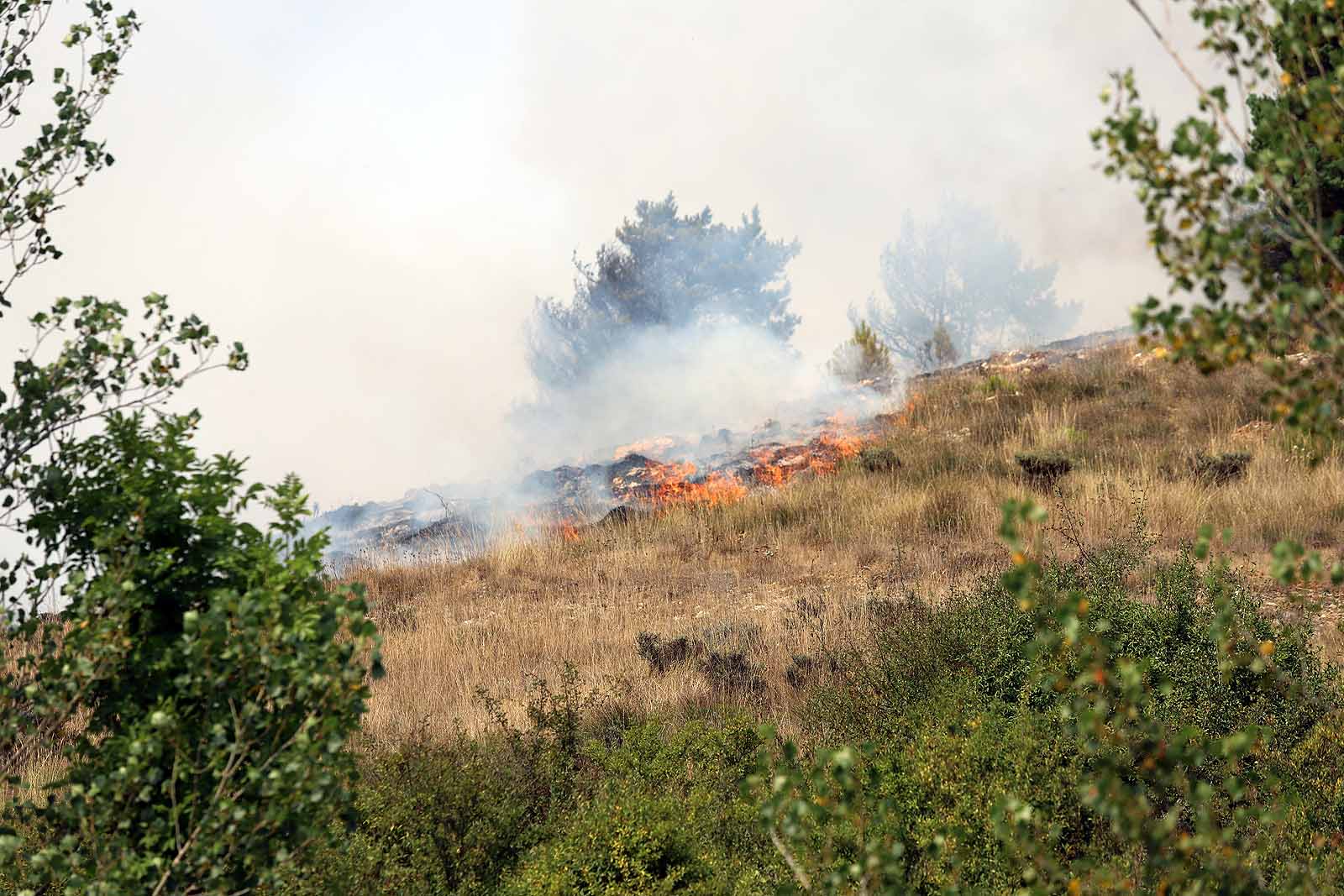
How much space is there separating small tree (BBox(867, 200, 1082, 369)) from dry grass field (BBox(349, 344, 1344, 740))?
27.6 meters

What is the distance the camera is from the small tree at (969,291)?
4362cm

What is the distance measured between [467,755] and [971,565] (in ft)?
18.4

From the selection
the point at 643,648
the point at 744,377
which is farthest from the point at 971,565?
the point at 744,377

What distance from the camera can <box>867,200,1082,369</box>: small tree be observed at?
43.6 meters

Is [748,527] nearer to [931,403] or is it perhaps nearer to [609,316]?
[931,403]

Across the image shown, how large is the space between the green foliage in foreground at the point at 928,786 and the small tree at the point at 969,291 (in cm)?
3857

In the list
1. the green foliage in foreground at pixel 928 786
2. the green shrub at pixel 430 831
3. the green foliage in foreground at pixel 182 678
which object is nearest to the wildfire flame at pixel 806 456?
the green foliage in foreground at pixel 928 786

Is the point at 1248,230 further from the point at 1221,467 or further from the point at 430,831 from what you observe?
the point at 1221,467

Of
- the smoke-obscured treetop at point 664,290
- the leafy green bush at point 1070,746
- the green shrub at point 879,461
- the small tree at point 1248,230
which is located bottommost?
the leafy green bush at point 1070,746

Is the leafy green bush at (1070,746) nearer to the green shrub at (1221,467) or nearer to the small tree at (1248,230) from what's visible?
the small tree at (1248,230)

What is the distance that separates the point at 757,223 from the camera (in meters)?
33.2

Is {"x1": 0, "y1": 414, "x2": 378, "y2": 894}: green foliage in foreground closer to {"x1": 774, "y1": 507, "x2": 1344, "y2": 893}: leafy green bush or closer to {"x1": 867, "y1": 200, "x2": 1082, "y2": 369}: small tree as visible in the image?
{"x1": 774, "y1": 507, "x2": 1344, "y2": 893}: leafy green bush

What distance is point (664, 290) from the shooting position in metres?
32.0

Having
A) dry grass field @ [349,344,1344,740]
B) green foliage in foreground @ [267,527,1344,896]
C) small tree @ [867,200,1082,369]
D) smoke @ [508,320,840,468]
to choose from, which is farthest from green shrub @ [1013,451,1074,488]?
small tree @ [867,200,1082,369]
